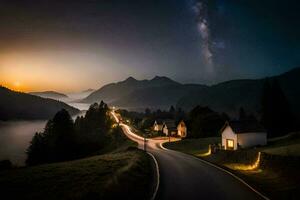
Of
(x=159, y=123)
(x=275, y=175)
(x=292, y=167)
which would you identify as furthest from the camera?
(x=159, y=123)

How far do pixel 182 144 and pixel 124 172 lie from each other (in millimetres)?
55979

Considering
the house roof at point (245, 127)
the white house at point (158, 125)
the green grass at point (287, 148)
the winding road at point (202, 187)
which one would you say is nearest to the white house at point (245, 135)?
the house roof at point (245, 127)

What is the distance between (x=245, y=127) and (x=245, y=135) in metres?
1.91

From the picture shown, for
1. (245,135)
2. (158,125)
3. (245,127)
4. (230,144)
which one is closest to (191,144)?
(230,144)

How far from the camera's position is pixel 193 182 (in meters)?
24.8

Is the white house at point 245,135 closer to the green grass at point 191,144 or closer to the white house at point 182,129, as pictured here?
the green grass at point 191,144

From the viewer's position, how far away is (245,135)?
→ 5797 cm

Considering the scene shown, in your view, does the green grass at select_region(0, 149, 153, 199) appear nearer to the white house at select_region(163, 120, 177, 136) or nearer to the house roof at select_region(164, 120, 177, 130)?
the white house at select_region(163, 120, 177, 136)

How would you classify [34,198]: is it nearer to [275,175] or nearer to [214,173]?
[214,173]

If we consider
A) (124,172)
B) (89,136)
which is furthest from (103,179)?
(89,136)

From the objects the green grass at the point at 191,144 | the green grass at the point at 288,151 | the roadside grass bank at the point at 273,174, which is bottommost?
the green grass at the point at 191,144

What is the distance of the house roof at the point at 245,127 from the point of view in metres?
58.3

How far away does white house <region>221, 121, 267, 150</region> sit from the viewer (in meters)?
57.7

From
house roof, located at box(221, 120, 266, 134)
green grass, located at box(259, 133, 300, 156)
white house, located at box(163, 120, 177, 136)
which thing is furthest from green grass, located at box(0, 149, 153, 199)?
white house, located at box(163, 120, 177, 136)
